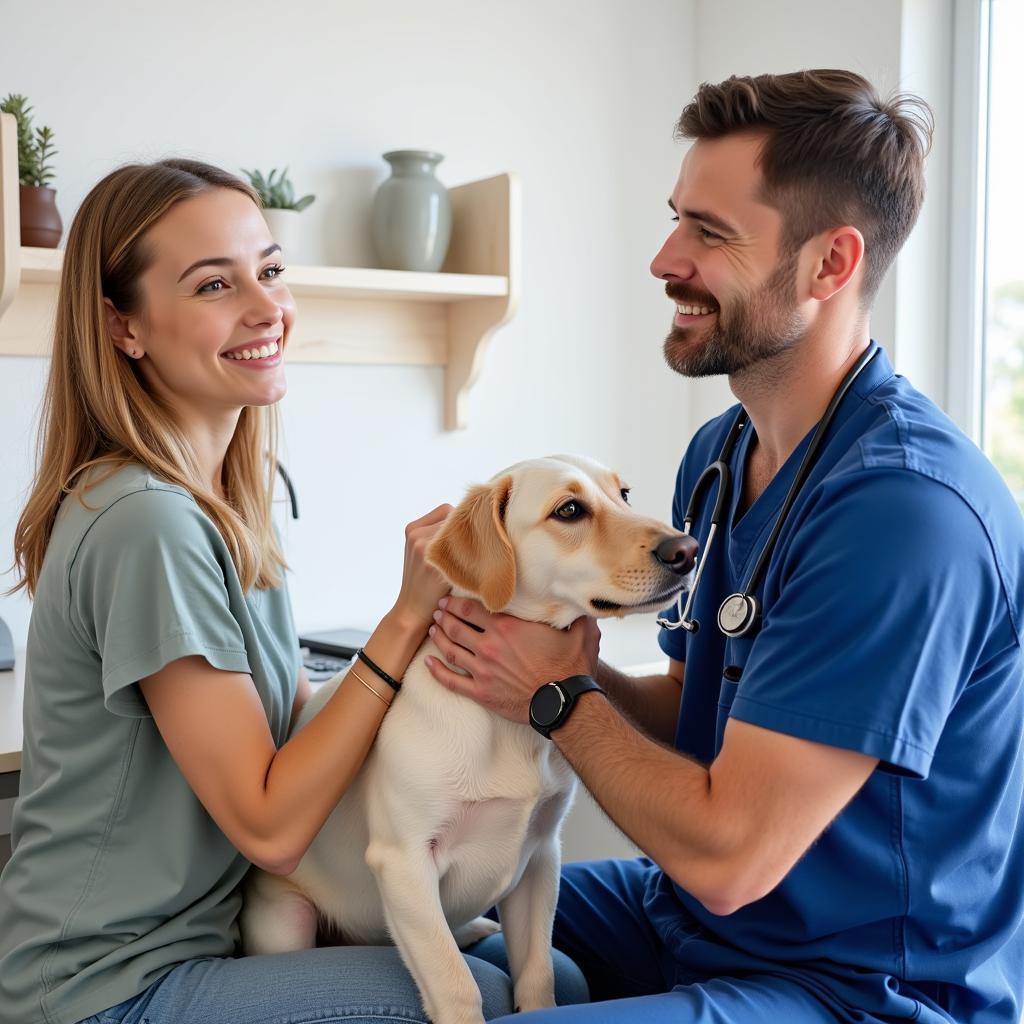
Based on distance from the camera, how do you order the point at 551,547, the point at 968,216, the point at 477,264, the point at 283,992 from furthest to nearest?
the point at 968,216 → the point at 477,264 → the point at 551,547 → the point at 283,992

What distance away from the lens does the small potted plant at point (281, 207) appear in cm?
233

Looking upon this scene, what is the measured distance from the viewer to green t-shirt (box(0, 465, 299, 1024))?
1.27 m

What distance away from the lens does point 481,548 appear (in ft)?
4.53

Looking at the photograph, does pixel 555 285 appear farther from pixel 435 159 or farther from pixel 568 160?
pixel 435 159

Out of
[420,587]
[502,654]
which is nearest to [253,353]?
[420,587]

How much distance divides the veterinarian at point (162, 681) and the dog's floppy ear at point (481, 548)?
5cm

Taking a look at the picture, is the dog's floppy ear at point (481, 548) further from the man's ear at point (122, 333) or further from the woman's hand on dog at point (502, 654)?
the man's ear at point (122, 333)

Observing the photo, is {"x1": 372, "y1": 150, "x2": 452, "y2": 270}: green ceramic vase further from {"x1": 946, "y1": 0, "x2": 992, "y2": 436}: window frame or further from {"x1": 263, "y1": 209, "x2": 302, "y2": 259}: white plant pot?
{"x1": 946, "y1": 0, "x2": 992, "y2": 436}: window frame

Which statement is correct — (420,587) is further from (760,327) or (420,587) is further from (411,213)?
(411,213)

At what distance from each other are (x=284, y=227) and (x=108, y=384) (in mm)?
1012

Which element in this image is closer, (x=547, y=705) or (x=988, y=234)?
(x=547, y=705)

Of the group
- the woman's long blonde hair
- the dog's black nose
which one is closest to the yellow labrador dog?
the dog's black nose

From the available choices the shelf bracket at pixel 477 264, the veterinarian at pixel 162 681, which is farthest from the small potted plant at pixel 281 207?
the veterinarian at pixel 162 681

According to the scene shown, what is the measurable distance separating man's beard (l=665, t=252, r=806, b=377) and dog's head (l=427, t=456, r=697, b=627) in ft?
0.74
